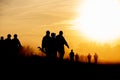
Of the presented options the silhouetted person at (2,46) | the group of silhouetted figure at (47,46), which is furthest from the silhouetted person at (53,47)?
the silhouetted person at (2,46)

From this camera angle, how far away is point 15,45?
87.3 ft

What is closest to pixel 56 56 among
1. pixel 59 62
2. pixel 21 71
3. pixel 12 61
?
pixel 59 62

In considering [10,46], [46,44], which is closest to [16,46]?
[10,46]

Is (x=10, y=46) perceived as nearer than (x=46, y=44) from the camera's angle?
No

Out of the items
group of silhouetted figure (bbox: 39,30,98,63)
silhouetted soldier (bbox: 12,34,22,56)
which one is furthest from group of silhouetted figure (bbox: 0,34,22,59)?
group of silhouetted figure (bbox: 39,30,98,63)

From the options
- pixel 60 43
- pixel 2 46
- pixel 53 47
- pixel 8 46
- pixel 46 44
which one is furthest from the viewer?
pixel 2 46

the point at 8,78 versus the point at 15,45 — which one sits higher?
the point at 15,45

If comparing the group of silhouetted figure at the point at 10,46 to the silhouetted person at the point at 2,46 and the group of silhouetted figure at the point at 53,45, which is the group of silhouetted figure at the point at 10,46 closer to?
the silhouetted person at the point at 2,46

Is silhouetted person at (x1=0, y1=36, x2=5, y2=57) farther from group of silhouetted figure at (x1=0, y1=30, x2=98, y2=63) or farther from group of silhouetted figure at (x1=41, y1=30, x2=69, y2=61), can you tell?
group of silhouetted figure at (x1=41, y1=30, x2=69, y2=61)

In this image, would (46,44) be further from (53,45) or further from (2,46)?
(2,46)

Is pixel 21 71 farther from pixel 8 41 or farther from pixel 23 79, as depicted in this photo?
pixel 8 41

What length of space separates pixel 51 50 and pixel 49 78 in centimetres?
620

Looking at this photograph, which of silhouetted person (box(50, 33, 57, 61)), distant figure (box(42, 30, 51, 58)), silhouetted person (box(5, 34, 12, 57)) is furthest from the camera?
silhouetted person (box(5, 34, 12, 57))

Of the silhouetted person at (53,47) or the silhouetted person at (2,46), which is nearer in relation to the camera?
the silhouetted person at (53,47)
